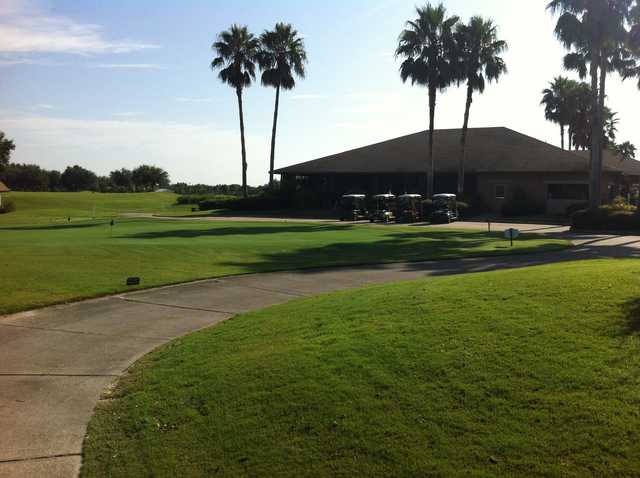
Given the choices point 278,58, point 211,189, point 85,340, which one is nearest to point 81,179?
point 211,189

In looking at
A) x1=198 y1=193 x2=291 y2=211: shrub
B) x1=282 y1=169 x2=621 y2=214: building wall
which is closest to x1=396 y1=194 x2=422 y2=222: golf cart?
x1=282 y1=169 x2=621 y2=214: building wall

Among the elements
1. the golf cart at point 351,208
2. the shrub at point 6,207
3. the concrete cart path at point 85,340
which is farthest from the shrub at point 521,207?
the shrub at point 6,207

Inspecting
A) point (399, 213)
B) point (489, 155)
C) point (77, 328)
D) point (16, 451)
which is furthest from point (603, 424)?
point (489, 155)

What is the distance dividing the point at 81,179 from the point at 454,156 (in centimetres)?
9394

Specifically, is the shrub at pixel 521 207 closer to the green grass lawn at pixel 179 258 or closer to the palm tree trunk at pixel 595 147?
the palm tree trunk at pixel 595 147

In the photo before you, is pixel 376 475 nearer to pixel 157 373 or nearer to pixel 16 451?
pixel 16 451

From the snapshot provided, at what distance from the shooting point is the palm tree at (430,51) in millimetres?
51125

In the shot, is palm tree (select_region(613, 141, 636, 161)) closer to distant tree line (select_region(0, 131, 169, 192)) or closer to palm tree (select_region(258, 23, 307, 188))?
palm tree (select_region(258, 23, 307, 188))

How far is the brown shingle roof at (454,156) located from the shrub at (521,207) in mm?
2044

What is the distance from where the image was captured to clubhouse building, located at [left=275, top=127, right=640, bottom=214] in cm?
5062

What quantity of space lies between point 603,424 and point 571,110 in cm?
7079

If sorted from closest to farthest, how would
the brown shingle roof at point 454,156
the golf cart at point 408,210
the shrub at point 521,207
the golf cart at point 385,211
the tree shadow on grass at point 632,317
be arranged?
the tree shadow on grass at point 632,317 < the golf cart at point 385,211 < the golf cart at point 408,210 < the shrub at point 521,207 < the brown shingle roof at point 454,156

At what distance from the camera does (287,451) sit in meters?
5.00

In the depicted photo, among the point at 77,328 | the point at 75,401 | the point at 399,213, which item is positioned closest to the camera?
the point at 75,401
